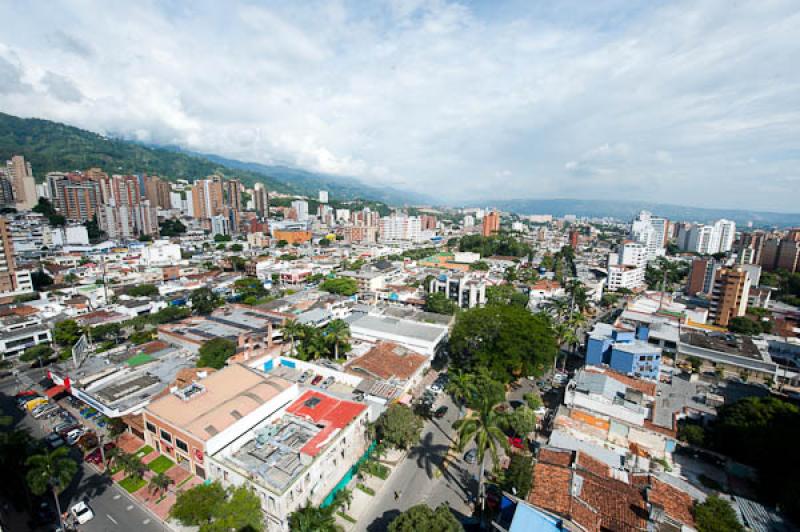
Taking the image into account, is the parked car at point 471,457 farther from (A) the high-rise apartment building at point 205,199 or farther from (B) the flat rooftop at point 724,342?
(A) the high-rise apartment building at point 205,199

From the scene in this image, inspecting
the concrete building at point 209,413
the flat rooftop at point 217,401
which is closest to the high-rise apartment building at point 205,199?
the flat rooftop at point 217,401

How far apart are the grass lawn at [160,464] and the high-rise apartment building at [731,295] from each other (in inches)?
2397

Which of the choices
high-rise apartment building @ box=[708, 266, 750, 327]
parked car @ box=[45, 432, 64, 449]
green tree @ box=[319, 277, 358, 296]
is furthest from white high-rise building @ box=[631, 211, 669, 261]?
parked car @ box=[45, 432, 64, 449]

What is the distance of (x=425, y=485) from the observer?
1931 cm

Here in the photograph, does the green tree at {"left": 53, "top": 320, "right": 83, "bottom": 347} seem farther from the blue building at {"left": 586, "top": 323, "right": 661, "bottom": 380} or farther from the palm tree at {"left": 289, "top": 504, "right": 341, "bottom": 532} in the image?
the blue building at {"left": 586, "top": 323, "right": 661, "bottom": 380}

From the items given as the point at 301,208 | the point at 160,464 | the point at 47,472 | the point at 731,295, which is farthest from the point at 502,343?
the point at 301,208

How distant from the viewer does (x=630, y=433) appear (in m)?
21.5

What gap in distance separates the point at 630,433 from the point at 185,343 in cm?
3722

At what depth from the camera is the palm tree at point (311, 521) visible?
1420cm

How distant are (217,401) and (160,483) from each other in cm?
440

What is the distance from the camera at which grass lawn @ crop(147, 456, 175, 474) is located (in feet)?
64.3

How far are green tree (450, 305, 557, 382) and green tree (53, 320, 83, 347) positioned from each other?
124ft

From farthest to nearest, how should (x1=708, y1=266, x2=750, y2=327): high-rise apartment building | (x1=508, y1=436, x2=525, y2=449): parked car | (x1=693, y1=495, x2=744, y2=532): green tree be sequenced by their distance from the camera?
(x1=708, y1=266, x2=750, y2=327): high-rise apartment building
(x1=508, y1=436, x2=525, y2=449): parked car
(x1=693, y1=495, x2=744, y2=532): green tree

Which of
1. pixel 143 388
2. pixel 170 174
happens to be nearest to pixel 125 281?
pixel 143 388
